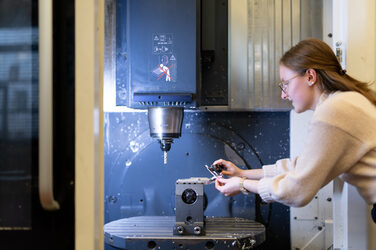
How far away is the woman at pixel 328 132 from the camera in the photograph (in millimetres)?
1375

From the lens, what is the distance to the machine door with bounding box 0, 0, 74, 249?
970 millimetres

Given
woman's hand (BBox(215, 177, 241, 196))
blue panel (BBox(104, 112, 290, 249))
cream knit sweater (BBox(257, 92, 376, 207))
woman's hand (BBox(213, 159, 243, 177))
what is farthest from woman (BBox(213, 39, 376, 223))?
blue panel (BBox(104, 112, 290, 249))

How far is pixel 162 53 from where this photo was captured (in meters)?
2.03

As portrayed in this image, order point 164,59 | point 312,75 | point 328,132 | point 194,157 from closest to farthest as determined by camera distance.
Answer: point 328,132
point 312,75
point 164,59
point 194,157

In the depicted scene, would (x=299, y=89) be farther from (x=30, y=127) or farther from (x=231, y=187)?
(x=30, y=127)

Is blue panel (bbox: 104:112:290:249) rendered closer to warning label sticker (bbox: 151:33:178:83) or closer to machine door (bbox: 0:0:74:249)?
warning label sticker (bbox: 151:33:178:83)

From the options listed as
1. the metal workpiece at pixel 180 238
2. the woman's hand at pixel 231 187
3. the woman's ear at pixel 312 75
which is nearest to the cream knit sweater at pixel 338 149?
the woman's ear at pixel 312 75

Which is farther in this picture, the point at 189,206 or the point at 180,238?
the point at 189,206

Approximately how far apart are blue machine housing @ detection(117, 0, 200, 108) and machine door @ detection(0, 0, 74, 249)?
1.02m

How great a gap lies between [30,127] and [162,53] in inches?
44.8

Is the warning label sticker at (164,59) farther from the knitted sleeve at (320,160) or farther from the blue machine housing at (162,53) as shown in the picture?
the knitted sleeve at (320,160)

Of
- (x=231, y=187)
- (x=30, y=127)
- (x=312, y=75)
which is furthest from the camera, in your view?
(x=231, y=187)

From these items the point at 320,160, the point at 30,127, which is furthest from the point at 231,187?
the point at 30,127

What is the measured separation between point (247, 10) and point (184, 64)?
530 millimetres
